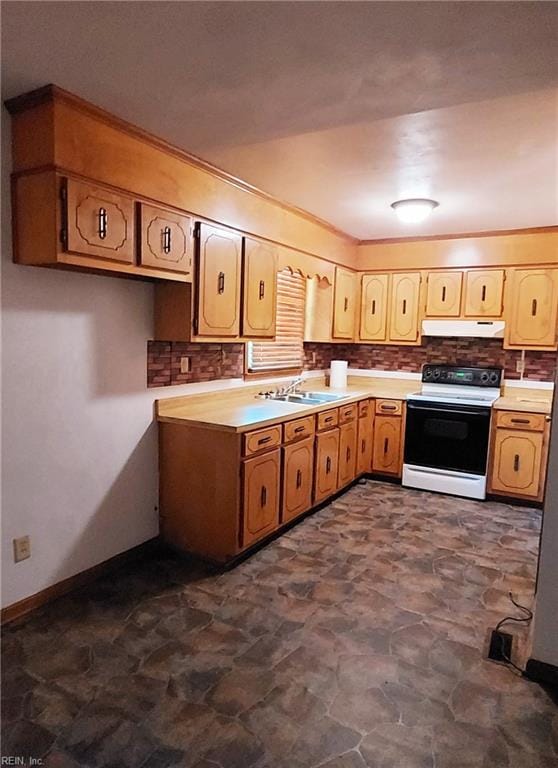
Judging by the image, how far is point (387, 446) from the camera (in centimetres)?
478

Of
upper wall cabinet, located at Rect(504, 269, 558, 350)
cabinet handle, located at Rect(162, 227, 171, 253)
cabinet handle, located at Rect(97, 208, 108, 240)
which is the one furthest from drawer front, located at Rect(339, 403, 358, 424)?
cabinet handle, located at Rect(97, 208, 108, 240)

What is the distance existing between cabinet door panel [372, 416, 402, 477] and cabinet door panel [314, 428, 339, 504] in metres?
0.75

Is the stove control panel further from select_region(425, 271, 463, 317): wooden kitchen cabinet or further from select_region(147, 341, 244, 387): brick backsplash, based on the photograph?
select_region(147, 341, 244, 387): brick backsplash

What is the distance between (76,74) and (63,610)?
8.09ft

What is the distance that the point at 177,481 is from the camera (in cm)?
319

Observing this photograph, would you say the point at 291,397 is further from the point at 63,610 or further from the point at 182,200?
the point at 63,610

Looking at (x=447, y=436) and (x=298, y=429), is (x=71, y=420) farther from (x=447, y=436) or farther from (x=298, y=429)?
(x=447, y=436)

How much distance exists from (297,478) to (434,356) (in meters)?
2.30

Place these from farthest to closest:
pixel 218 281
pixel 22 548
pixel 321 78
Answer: pixel 218 281, pixel 22 548, pixel 321 78

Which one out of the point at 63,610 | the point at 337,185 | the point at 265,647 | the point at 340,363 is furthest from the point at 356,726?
the point at 340,363

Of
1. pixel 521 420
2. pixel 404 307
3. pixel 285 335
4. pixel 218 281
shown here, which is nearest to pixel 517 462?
pixel 521 420

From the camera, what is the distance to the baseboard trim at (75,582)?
243cm

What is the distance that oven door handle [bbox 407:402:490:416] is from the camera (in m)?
4.27

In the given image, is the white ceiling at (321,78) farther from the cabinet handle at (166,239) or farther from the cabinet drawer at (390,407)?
the cabinet drawer at (390,407)
